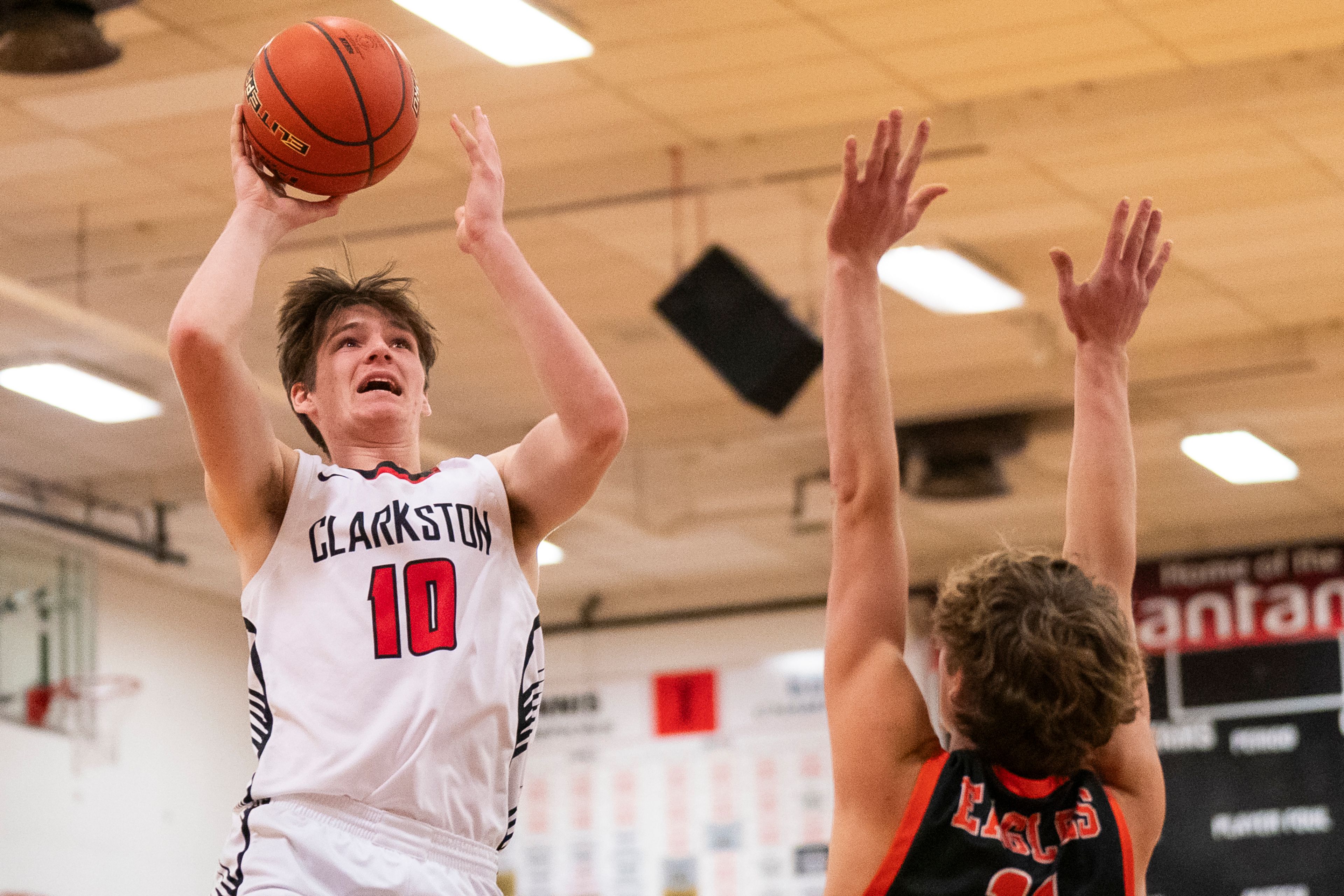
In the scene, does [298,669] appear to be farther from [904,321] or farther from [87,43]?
[904,321]

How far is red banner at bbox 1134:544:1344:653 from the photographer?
11148 millimetres

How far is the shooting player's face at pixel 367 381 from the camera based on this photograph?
2.68 metres

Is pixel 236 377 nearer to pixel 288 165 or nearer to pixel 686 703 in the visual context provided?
pixel 288 165

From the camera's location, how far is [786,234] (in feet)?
25.1

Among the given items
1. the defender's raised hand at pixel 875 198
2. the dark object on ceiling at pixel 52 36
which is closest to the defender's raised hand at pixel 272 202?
the defender's raised hand at pixel 875 198

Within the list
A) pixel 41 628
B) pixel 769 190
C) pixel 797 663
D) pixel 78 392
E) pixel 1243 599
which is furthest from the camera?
pixel 797 663

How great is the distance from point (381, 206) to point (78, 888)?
19.1 feet

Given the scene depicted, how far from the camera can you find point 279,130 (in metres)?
2.86

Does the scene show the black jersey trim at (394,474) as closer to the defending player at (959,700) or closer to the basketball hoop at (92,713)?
the defending player at (959,700)

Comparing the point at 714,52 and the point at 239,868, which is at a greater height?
the point at 714,52

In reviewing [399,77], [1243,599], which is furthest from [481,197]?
[1243,599]

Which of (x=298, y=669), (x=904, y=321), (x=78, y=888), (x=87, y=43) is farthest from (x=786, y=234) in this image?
(x=78, y=888)

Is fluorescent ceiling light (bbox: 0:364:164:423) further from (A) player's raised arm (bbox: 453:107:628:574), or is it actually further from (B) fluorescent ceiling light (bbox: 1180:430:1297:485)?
(A) player's raised arm (bbox: 453:107:628:574)

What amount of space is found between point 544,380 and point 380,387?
270 mm
